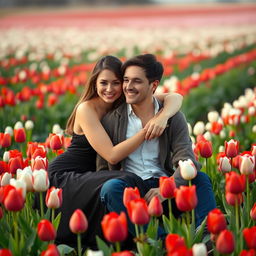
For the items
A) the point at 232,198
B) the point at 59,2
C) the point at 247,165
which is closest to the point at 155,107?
the point at 247,165

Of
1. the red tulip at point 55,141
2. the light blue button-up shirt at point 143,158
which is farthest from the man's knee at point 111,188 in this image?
the red tulip at point 55,141

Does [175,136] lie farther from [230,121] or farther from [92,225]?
[230,121]

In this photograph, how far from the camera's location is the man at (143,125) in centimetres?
342

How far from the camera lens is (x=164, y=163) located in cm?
353

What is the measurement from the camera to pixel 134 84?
3.41 meters

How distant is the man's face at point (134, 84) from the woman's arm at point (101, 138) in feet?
0.69

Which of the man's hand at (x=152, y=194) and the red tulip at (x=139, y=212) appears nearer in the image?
the red tulip at (x=139, y=212)

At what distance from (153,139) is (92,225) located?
0.62m

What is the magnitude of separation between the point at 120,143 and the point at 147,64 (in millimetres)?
478

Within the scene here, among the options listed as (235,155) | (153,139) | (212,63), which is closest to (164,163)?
(153,139)

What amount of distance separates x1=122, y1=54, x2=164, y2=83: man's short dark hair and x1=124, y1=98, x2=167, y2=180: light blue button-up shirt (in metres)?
0.23

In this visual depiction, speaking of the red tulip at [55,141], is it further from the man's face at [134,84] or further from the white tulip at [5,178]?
the white tulip at [5,178]

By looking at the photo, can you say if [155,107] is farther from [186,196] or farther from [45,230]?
[45,230]

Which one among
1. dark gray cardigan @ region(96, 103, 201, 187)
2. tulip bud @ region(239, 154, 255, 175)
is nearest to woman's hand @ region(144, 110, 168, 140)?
dark gray cardigan @ region(96, 103, 201, 187)
